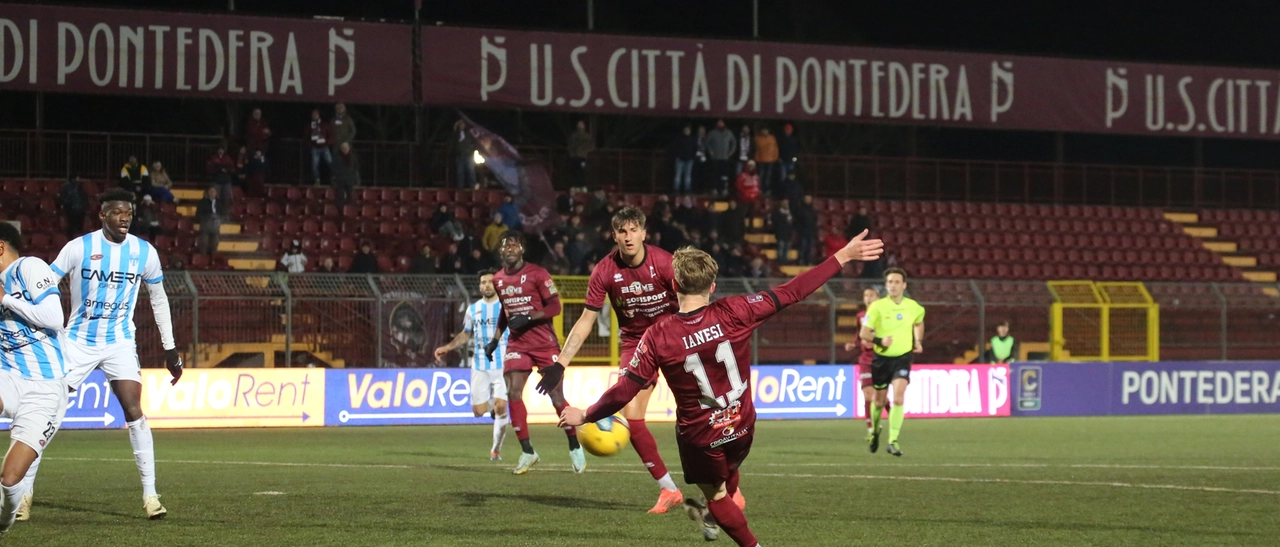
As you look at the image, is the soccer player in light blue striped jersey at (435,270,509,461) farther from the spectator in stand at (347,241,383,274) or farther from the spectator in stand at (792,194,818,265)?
the spectator in stand at (792,194,818,265)

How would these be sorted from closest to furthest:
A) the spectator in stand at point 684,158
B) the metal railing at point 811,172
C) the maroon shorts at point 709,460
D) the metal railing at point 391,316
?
1. the maroon shorts at point 709,460
2. the metal railing at point 391,316
3. the metal railing at point 811,172
4. the spectator in stand at point 684,158

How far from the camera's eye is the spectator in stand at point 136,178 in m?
27.4

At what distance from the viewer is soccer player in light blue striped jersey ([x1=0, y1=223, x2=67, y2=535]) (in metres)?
9.02

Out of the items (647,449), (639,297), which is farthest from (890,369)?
(639,297)

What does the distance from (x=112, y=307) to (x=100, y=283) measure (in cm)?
18

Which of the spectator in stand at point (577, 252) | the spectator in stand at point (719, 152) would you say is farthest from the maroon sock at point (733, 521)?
the spectator in stand at point (719, 152)

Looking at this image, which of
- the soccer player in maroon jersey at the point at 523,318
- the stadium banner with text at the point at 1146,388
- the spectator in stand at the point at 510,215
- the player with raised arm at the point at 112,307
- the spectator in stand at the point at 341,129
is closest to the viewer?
the player with raised arm at the point at 112,307

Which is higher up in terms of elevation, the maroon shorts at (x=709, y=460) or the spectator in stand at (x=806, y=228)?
the spectator in stand at (x=806, y=228)

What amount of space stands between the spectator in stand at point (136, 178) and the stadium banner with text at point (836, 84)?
210 inches

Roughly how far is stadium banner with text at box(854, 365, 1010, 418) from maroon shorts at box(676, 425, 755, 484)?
1914 centimetres

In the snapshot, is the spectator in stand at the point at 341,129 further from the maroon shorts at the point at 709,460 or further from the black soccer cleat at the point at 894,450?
the maroon shorts at the point at 709,460

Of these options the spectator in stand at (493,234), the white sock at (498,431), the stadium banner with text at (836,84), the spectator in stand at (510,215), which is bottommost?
the white sock at (498,431)

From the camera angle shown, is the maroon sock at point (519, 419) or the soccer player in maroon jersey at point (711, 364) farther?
the maroon sock at point (519, 419)

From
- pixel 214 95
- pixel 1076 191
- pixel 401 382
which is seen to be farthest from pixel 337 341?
pixel 1076 191
